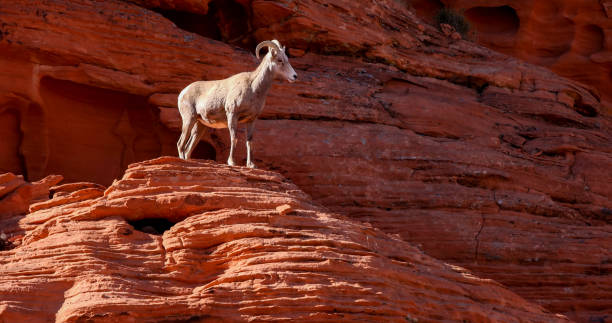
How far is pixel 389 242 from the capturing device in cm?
922

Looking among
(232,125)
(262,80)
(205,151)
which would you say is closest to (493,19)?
(205,151)

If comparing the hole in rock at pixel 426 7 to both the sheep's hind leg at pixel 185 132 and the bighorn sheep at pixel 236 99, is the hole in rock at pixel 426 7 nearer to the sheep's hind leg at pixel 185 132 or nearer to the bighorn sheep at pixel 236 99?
the bighorn sheep at pixel 236 99

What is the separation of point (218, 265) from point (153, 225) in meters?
1.40

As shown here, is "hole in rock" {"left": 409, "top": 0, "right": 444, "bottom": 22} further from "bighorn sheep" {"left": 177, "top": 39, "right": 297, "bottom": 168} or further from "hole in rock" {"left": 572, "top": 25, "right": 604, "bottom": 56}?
"bighorn sheep" {"left": 177, "top": 39, "right": 297, "bottom": 168}

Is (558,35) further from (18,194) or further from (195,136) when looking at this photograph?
Answer: (18,194)

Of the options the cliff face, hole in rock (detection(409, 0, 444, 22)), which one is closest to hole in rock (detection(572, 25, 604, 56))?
hole in rock (detection(409, 0, 444, 22))

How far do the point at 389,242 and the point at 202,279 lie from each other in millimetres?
2545

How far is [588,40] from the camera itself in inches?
767

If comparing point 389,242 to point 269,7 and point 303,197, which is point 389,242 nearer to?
point 303,197

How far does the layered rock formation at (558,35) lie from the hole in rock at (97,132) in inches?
375

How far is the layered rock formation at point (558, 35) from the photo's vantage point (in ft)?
62.7

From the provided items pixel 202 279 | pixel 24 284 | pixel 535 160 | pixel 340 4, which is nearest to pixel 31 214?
pixel 24 284

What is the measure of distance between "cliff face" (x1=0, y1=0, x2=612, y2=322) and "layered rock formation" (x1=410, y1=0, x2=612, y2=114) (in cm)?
438

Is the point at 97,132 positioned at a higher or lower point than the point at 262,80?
lower
